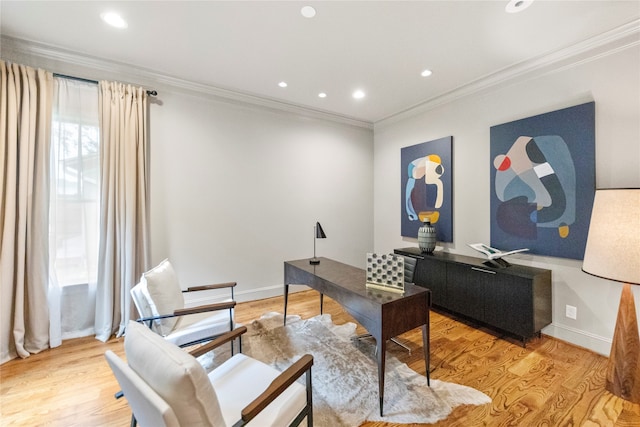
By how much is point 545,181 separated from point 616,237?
1079mm

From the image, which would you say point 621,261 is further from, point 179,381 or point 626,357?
point 179,381

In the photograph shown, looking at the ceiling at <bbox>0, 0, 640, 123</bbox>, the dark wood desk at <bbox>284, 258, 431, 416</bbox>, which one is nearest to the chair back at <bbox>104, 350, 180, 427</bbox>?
the dark wood desk at <bbox>284, 258, 431, 416</bbox>

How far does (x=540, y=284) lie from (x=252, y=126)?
383 centimetres

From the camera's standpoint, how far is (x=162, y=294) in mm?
2068

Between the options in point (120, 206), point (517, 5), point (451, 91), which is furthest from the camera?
point (451, 91)

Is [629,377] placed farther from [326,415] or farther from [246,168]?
[246,168]

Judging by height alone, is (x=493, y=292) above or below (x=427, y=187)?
below

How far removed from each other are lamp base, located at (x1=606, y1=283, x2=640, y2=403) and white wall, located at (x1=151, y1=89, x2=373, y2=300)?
3.25 metres

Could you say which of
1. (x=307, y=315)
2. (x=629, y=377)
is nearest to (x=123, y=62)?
(x=307, y=315)

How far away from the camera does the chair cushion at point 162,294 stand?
79.2 inches

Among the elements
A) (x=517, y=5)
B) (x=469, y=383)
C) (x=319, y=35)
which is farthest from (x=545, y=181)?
(x=319, y=35)

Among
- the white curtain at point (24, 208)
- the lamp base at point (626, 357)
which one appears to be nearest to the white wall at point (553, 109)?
the lamp base at point (626, 357)

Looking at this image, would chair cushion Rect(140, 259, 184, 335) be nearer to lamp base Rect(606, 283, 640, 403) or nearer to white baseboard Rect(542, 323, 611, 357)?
lamp base Rect(606, 283, 640, 403)

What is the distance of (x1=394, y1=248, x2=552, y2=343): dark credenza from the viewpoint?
8.27 ft
